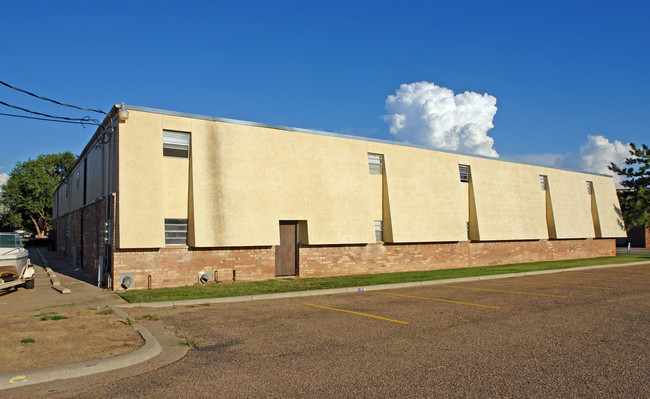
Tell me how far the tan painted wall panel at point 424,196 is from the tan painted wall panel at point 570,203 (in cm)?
835

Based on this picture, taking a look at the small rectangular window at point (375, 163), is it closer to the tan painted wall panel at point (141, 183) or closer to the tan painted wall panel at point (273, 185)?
the tan painted wall panel at point (273, 185)

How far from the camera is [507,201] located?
25.8 metres

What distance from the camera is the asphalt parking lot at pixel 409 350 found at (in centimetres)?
532

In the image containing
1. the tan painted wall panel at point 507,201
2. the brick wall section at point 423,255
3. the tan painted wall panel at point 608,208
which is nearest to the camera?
the brick wall section at point 423,255

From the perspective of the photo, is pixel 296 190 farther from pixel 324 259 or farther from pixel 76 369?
pixel 76 369

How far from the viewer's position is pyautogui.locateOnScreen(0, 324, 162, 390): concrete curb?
219 inches

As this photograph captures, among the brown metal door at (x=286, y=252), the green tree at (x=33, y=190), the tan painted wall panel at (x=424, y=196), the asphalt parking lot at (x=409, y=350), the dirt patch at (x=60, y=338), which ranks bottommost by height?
the asphalt parking lot at (x=409, y=350)

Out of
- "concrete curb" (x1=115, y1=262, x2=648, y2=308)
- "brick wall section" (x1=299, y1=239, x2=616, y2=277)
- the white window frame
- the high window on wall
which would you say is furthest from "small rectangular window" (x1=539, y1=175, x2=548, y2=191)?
the high window on wall

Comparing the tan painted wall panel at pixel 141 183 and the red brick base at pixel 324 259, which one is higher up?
the tan painted wall panel at pixel 141 183

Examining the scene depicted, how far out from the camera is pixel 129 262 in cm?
1455

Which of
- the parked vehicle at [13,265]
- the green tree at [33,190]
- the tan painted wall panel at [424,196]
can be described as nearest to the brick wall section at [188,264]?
the parked vehicle at [13,265]

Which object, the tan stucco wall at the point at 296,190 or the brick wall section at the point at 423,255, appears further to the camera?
the brick wall section at the point at 423,255

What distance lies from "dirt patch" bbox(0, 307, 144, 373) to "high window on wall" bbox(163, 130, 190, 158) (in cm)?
679

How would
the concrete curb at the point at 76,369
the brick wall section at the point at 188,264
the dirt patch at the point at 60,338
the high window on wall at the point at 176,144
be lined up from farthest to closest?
the high window on wall at the point at 176,144 → the brick wall section at the point at 188,264 → the dirt patch at the point at 60,338 → the concrete curb at the point at 76,369
